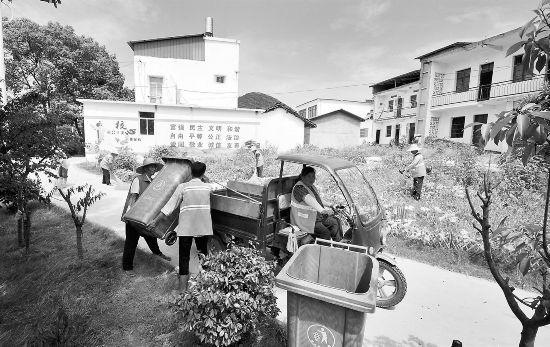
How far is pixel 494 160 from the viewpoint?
11758mm

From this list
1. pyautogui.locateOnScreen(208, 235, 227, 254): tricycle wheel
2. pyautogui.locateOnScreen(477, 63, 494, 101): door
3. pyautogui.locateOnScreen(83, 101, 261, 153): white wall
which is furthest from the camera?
pyautogui.locateOnScreen(83, 101, 261, 153): white wall

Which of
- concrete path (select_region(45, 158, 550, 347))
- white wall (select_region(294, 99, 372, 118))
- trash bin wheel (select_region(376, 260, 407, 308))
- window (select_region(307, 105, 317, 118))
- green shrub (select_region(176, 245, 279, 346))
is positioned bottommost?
concrete path (select_region(45, 158, 550, 347))

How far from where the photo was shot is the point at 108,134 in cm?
1872

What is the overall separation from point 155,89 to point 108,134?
5.68m

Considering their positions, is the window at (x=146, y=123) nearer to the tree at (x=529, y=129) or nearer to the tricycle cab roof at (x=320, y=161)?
the tricycle cab roof at (x=320, y=161)

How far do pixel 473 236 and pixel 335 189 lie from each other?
4405 mm

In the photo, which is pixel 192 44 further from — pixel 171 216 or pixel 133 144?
pixel 171 216

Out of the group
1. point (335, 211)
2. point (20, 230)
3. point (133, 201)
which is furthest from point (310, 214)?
point (20, 230)

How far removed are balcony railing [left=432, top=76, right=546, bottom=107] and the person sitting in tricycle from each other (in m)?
16.1

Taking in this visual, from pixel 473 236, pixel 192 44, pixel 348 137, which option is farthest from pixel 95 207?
pixel 348 137

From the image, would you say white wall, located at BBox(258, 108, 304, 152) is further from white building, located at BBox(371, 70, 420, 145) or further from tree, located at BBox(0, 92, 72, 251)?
tree, located at BBox(0, 92, 72, 251)

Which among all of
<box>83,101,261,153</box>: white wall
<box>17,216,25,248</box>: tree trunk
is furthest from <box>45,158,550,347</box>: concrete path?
<box>83,101,261,153</box>: white wall

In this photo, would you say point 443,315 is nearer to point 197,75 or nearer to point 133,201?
point 133,201

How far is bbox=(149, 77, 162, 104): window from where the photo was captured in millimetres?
22609
